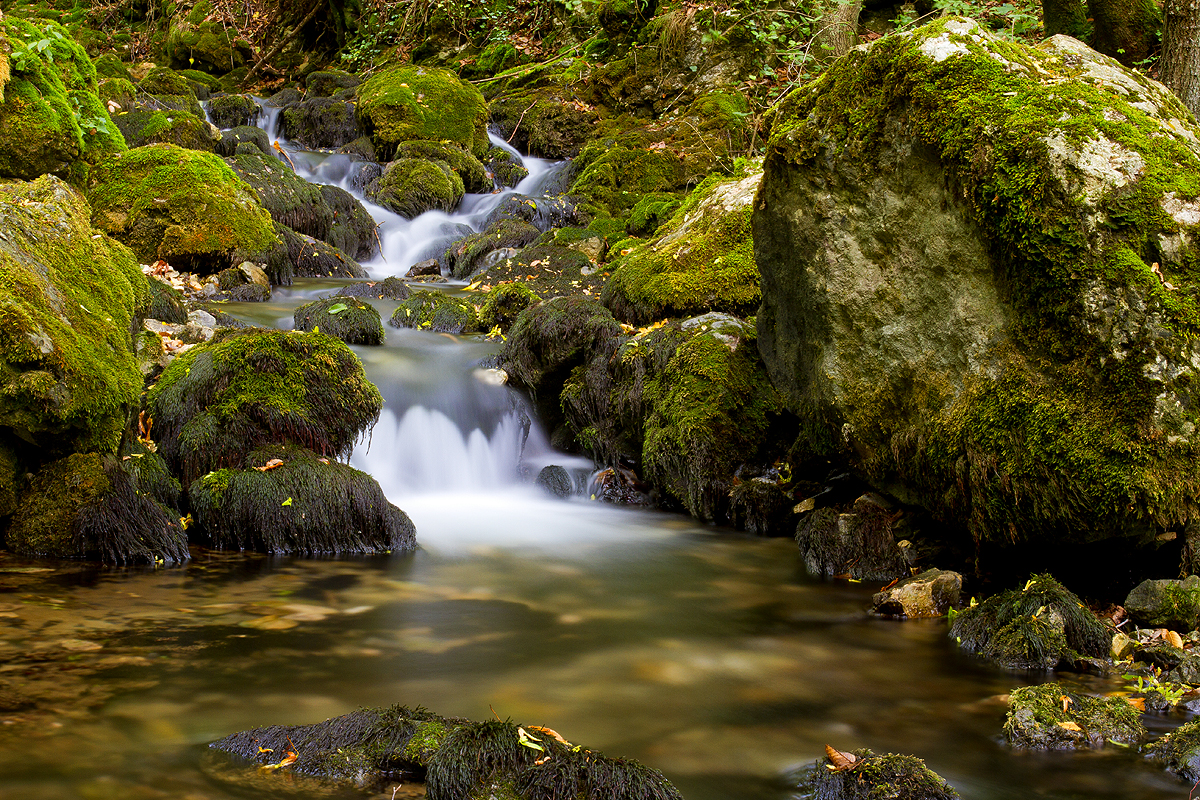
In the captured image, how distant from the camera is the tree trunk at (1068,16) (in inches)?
474

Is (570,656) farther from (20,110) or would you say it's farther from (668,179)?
(668,179)

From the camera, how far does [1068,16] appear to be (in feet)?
39.7

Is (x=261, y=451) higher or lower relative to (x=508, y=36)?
lower

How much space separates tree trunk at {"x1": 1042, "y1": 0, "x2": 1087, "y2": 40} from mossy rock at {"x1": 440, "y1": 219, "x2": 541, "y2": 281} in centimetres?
776

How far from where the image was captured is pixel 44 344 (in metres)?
4.86

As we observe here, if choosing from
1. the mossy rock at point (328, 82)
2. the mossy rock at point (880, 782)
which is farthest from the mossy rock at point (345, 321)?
the mossy rock at point (328, 82)

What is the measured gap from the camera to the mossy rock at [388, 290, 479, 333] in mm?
9781

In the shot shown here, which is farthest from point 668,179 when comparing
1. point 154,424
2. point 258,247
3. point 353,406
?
point 154,424

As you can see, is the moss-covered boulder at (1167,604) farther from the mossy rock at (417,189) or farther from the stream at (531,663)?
the mossy rock at (417,189)

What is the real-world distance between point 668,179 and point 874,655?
34.2 feet

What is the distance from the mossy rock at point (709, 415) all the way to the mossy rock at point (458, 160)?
9.23 meters

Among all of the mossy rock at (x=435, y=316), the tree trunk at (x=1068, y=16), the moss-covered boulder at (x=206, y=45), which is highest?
the moss-covered boulder at (x=206, y=45)

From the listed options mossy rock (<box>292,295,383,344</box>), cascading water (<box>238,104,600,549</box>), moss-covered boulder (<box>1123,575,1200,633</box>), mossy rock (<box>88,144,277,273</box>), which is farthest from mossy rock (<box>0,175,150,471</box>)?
moss-covered boulder (<box>1123,575,1200,633</box>)

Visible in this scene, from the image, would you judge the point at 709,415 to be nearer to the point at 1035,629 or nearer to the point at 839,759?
the point at 1035,629
